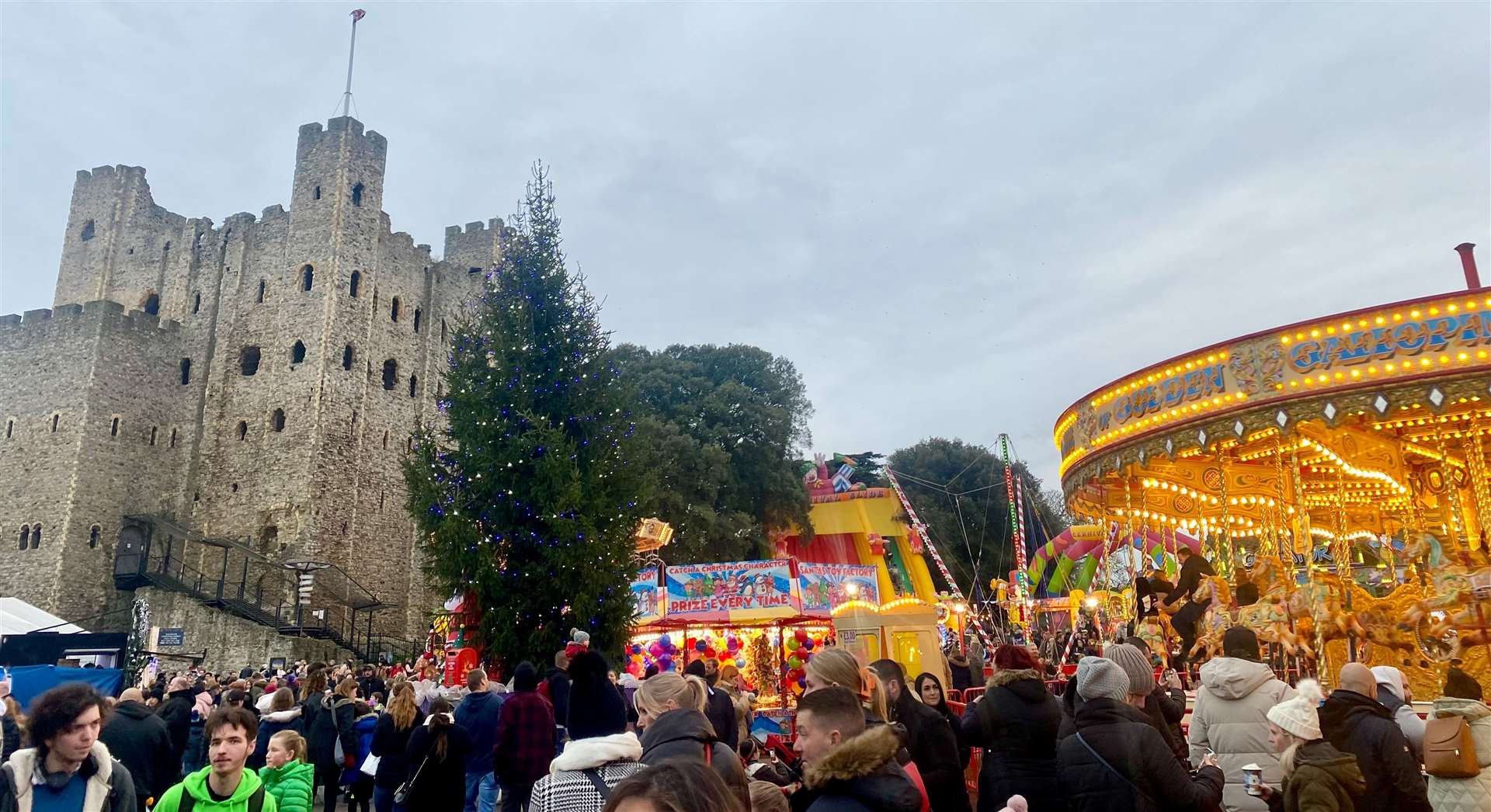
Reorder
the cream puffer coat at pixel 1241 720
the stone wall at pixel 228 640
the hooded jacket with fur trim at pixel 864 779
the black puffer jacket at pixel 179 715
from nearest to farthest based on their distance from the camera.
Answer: the hooded jacket with fur trim at pixel 864 779, the cream puffer coat at pixel 1241 720, the black puffer jacket at pixel 179 715, the stone wall at pixel 228 640

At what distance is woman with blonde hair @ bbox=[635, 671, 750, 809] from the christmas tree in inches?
330

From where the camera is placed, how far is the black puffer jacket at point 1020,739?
3951 mm

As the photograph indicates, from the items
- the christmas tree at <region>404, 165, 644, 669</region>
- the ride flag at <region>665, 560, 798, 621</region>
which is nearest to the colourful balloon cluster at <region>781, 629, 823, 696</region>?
the ride flag at <region>665, 560, 798, 621</region>

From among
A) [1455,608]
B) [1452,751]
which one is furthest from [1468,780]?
[1455,608]

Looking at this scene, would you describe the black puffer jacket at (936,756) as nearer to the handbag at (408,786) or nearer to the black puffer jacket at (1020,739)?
the black puffer jacket at (1020,739)

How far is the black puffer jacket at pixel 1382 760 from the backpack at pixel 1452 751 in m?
0.09

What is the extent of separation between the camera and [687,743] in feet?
9.76

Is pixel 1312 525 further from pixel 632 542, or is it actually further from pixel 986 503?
pixel 986 503

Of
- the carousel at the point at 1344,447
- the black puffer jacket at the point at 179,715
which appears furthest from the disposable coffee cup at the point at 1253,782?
the black puffer jacket at the point at 179,715

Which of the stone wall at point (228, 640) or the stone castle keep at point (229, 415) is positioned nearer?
the stone wall at point (228, 640)

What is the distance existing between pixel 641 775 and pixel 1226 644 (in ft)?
13.6

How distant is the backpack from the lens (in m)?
3.73

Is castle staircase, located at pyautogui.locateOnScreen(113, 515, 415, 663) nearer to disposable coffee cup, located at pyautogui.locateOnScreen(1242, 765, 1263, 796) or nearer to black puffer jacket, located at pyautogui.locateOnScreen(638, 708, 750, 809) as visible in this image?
black puffer jacket, located at pyautogui.locateOnScreen(638, 708, 750, 809)

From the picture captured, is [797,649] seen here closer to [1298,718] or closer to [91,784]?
[1298,718]
